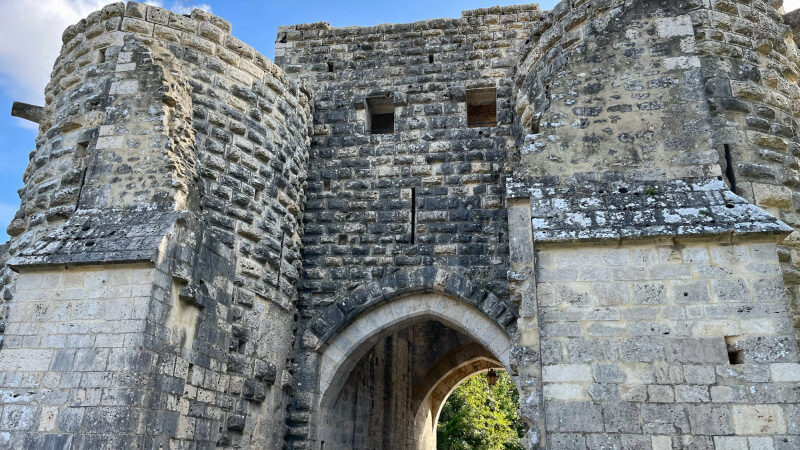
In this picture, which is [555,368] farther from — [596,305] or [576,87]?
[576,87]

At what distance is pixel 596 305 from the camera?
4312mm

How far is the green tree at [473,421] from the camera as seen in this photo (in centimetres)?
1445

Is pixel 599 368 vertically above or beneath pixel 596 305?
beneath

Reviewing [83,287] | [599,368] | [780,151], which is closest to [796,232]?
[780,151]

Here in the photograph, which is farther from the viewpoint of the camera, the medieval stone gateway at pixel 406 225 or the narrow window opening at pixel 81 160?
the narrow window opening at pixel 81 160

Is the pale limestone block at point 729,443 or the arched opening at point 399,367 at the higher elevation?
the arched opening at point 399,367

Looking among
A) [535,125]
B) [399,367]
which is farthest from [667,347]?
[399,367]

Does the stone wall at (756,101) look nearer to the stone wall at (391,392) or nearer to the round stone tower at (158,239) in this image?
the stone wall at (391,392)

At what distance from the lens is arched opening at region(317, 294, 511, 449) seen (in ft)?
21.8

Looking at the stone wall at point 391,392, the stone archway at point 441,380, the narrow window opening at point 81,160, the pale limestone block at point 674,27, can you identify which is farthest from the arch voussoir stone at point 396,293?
the stone archway at point 441,380

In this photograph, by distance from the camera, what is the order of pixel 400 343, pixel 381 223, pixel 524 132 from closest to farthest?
pixel 524 132 < pixel 381 223 < pixel 400 343

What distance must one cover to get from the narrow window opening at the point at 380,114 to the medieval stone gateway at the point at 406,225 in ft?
0.20

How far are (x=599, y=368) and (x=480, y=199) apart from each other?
9.94ft

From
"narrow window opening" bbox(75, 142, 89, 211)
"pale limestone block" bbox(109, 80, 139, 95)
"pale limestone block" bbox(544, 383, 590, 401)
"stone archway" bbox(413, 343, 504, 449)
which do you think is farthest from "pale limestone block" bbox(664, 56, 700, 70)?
"stone archway" bbox(413, 343, 504, 449)
